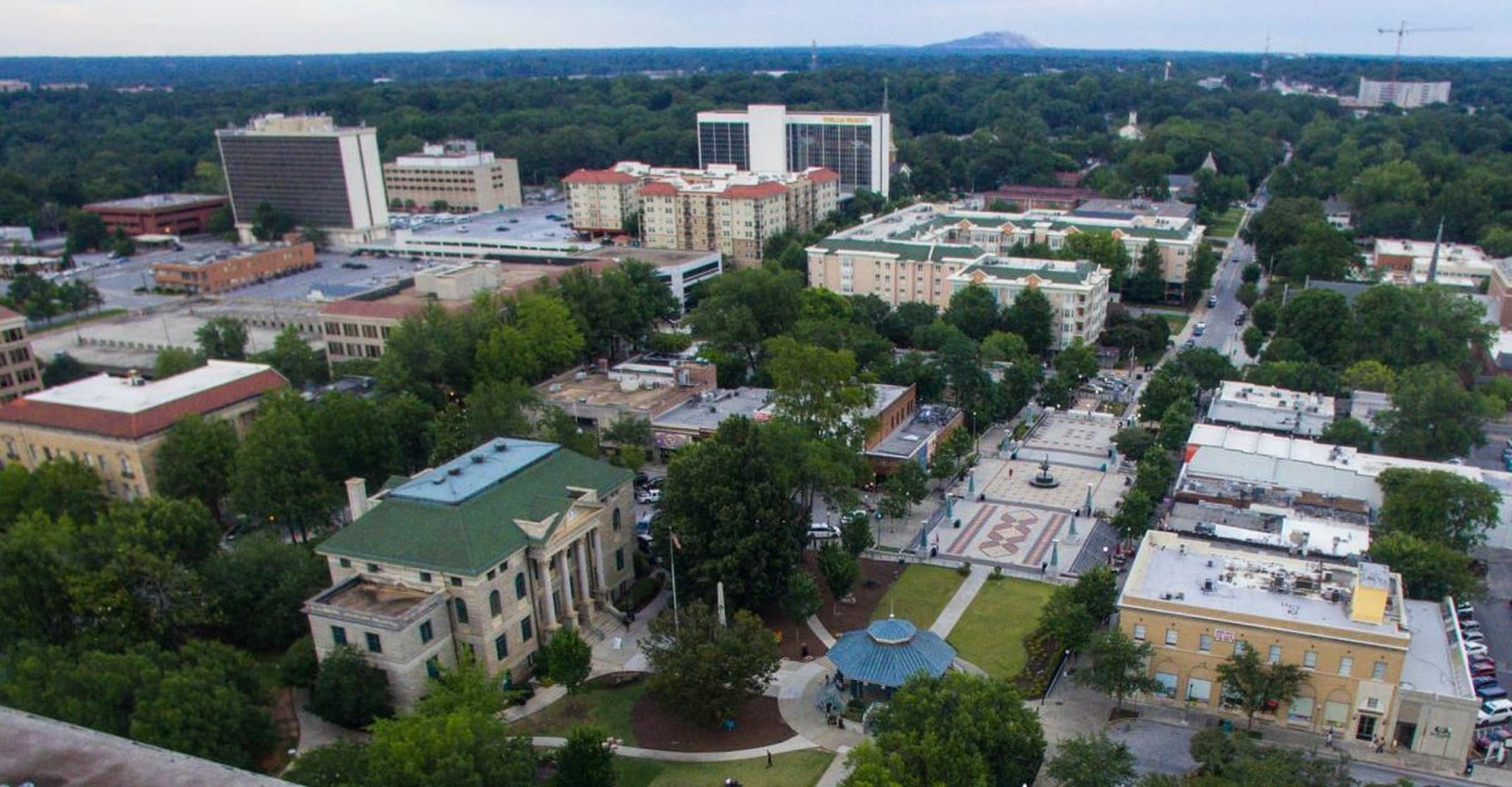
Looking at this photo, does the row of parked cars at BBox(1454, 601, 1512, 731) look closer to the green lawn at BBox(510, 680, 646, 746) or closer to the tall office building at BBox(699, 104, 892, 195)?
the green lawn at BBox(510, 680, 646, 746)

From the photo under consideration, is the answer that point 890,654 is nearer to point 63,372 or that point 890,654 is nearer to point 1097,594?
point 1097,594

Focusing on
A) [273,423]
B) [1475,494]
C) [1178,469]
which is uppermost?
[273,423]

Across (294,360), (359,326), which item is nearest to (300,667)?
(294,360)

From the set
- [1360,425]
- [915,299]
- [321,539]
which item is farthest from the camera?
[915,299]

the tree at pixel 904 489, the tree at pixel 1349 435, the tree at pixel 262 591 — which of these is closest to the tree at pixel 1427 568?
the tree at pixel 1349 435

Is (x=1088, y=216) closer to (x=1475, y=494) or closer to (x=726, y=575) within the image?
(x=1475, y=494)

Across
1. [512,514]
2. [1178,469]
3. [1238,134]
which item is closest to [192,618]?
[512,514]

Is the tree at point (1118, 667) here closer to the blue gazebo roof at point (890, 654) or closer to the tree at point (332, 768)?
the blue gazebo roof at point (890, 654)
